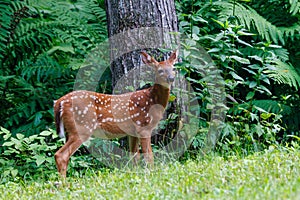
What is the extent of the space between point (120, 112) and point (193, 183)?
1555mm

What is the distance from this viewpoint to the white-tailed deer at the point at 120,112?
5105 mm

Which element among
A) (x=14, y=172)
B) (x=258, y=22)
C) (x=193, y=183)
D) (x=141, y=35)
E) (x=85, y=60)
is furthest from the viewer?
(x=85, y=60)

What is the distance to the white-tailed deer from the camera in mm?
5105

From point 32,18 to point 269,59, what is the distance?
12.8 ft

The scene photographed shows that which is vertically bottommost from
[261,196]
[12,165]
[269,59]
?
[12,165]

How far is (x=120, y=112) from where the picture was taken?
5.26 meters

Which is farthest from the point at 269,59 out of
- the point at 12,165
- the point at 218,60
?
the point at 12,165

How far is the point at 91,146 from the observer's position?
570cm

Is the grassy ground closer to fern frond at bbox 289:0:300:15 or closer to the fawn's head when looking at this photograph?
the fawn's head

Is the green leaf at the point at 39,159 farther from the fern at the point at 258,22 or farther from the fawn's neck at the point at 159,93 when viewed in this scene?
the fern at the point at 258,22

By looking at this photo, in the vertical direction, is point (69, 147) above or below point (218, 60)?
below

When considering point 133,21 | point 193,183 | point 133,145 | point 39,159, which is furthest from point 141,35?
point 193,183

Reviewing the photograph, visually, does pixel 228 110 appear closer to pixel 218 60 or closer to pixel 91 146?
pixel 218 60

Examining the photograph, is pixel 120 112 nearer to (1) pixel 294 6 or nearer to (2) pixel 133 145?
(2) pixel 133 145
